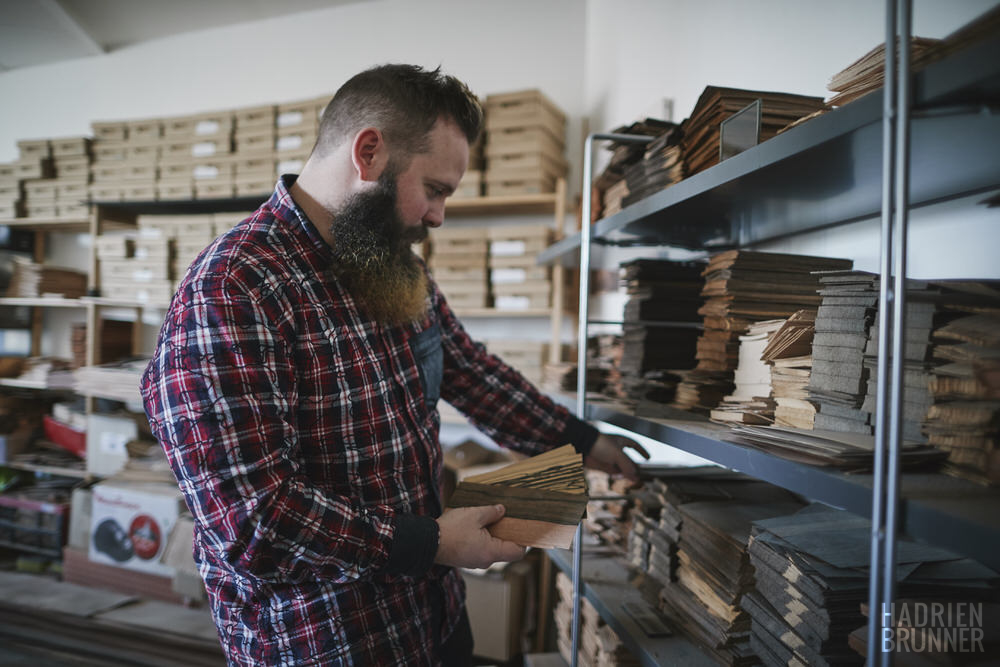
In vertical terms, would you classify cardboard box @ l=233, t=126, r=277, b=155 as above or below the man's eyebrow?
above

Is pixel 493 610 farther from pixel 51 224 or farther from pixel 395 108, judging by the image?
pixel 51 224

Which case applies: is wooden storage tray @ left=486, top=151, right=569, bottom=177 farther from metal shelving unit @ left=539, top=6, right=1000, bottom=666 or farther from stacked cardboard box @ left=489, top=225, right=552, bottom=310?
metal shelving unit @ left=539, top=6, right=1000, bottom=666

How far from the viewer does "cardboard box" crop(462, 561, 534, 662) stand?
2.64 metres

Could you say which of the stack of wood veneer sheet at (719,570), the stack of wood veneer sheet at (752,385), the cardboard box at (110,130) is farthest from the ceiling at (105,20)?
the stack of wood veneer sheet at (719,570)

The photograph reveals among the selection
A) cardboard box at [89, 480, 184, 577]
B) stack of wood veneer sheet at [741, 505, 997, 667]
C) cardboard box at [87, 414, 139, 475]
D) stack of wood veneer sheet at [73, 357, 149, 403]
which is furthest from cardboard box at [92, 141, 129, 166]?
stack of wood veneer sheet at [741, 505, 997, 667]

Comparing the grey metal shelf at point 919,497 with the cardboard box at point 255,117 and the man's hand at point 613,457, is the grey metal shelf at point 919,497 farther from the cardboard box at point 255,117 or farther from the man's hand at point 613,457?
the cardboard box at point 255,117

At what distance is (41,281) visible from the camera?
3797 millimetres

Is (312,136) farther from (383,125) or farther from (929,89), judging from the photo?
(929,89)

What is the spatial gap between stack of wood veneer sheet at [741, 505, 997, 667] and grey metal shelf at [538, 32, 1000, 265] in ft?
1.87

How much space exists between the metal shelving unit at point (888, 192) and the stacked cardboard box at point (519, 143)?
186cm

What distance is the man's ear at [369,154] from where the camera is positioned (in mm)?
1221

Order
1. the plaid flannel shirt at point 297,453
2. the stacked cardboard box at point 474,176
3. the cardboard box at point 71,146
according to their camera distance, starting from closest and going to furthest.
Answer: the plaid flannel shirt at point 297,453, the stacked cardboard box at point 474,176, the cardboard box at point 71,146

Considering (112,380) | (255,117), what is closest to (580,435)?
(255,117)

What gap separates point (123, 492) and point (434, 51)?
3.25 m
